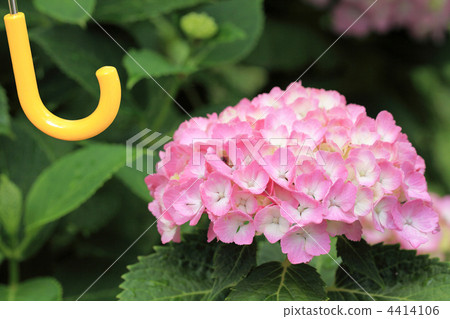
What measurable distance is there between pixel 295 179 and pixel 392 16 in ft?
3.29

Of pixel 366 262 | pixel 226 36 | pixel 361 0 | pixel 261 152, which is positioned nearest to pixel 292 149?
pixel 261 152

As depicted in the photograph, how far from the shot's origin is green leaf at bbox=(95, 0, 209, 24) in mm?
1094

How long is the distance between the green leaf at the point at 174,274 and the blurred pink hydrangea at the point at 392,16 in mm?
947

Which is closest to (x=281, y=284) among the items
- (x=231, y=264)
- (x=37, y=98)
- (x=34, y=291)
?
(x=231, y=264)

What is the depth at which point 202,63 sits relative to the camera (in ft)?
3.87

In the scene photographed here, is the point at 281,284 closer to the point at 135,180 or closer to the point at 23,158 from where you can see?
the point at 135,180

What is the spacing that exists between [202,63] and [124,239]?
380 millimetres

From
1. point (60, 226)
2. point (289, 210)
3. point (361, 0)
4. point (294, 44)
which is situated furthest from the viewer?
point (294, 44)

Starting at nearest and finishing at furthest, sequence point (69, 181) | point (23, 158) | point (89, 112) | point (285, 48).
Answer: point (69, 181), point (23, 158), point (89, 112), point (285, 48)

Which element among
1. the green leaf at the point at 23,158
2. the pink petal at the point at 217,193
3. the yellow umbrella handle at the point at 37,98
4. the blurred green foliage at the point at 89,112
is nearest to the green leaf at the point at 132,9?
the blurred green foliage at the point at 89,112

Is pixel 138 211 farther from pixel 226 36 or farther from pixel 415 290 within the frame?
pixel 415 290

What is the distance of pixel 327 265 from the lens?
0.79 m

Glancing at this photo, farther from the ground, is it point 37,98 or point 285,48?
point 285,48

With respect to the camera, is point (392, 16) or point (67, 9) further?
point (392, 16)
